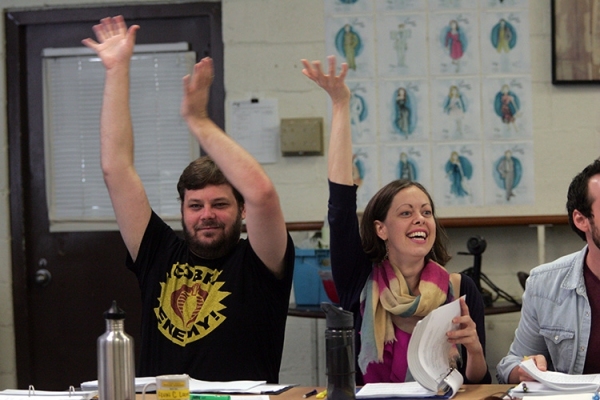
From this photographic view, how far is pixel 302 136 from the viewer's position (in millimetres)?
3889

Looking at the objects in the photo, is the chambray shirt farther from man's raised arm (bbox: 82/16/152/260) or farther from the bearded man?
man's raised arm (bbox: 82/16/152/260)

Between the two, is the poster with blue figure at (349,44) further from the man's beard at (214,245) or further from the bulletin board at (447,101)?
the man's beard at (214,245)

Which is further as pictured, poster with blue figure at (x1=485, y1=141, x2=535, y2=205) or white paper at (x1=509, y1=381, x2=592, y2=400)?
poster with blue figure at (x1=485, y1=141, x2=535, y2=205)

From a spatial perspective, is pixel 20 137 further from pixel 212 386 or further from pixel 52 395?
pixel 212 386

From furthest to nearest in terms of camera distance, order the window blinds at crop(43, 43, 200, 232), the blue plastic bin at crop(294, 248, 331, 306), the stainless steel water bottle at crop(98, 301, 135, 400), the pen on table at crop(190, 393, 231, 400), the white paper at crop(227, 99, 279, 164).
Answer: the window blinds at crop(43, 43, 200, 232) → the white paper at crop(227, 99, 279, 164) → the blue plastic bin at crop(294, 248, 331, 306) → the pen on table at crop(190, 393, 231, 400) → the stainless steel water bottle at crop(98, 301, 135, 400)

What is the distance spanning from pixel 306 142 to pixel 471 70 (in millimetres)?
809

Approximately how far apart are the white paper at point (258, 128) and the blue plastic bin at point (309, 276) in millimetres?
570

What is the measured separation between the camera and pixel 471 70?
3.88 metres

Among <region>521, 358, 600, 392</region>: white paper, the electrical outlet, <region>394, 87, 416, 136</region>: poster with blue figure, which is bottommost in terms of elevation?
<region>521, 358, 600, 392</region>: white paper

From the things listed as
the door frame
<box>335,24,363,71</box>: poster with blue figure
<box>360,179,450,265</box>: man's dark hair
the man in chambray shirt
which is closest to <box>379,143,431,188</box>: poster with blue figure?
<box>335,24,363,71</box>: poster with blue figure

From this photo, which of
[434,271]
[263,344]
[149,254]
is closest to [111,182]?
[149,254]

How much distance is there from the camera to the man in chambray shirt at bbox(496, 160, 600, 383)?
2236 mm

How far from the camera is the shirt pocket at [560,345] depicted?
224cm

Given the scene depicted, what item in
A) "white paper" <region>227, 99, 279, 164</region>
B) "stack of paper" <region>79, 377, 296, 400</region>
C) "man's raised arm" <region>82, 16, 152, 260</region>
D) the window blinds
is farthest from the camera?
the window blinds
